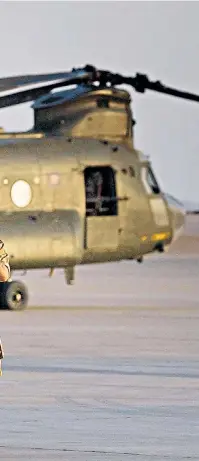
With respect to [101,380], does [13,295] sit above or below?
below

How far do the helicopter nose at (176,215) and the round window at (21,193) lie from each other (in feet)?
12.6

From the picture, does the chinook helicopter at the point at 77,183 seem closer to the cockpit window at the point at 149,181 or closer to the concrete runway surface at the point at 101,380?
the cockpit window at the point at 149,181

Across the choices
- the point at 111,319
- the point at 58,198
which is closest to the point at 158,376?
the point at 111,319

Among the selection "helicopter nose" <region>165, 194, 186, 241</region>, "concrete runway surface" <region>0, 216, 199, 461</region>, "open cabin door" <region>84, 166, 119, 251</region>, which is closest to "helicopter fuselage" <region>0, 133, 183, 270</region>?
"open cabin door" <region>84, 166, 119, 251</region>

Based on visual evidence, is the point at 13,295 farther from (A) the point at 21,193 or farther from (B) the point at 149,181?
(B) the point at 149,181

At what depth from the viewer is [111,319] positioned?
30.8m

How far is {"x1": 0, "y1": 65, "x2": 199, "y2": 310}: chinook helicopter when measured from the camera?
A: 32.4 meters

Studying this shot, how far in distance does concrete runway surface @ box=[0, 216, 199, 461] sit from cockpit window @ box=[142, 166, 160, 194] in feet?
7.60

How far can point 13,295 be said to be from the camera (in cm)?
3253

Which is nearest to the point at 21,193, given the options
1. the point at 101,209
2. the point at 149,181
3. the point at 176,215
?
the point at 101,209

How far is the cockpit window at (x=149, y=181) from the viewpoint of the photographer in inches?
1374

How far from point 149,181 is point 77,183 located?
2.42 meters

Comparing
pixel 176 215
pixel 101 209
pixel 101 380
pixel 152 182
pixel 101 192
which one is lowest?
pixel 101 380

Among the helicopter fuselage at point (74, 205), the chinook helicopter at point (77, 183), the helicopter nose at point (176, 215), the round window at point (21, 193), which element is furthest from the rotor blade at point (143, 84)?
the round window at point (21, 193)
